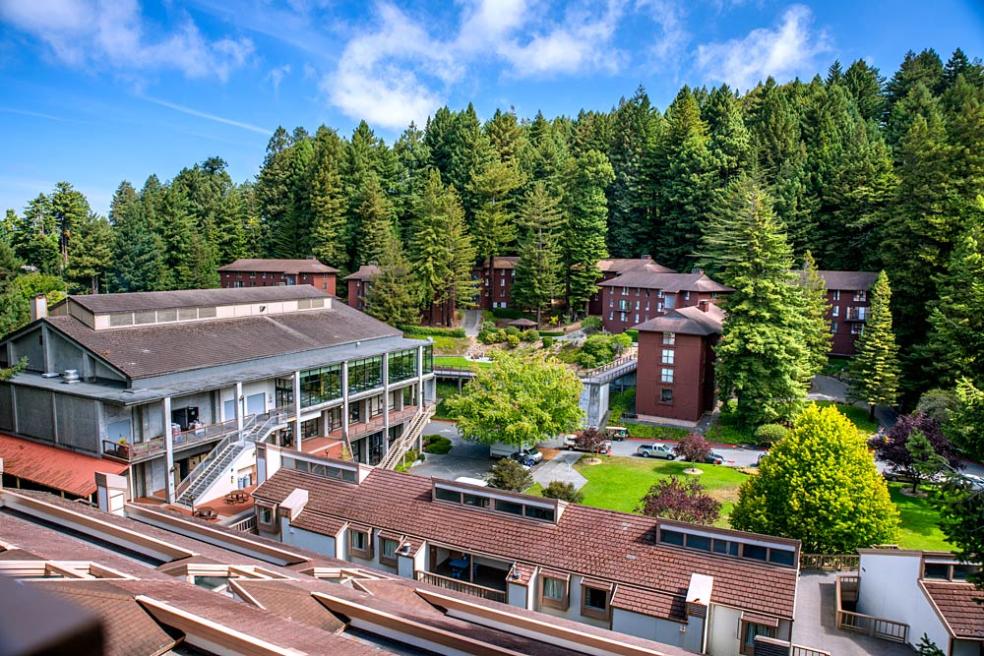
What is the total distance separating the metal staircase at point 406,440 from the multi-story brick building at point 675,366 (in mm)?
17055

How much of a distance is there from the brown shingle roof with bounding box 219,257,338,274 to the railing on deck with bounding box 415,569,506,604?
55.6 m

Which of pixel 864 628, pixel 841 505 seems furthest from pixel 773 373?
pixel 864 628

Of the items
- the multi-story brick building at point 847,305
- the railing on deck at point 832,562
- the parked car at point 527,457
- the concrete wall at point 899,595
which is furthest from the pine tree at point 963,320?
the parked car at point 527,457

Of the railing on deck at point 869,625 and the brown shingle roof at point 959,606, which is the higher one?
the brown shingle roof at point 959,606

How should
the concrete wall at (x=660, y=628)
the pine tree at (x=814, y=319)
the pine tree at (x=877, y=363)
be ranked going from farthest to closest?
the pine tree at (x=814, y=319) → the pine tree at (x=877, y=363) → the concrete wall at (x=660, y=628)

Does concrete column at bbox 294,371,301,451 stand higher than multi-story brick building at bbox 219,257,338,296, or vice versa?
multi-story brick building at bbox 219,257,338,296

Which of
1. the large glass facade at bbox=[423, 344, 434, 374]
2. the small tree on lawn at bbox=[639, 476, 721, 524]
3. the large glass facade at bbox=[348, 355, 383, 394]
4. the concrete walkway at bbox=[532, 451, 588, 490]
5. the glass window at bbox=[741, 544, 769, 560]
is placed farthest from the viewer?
the large glass facade at bbox=[423, 344, 434, 374]

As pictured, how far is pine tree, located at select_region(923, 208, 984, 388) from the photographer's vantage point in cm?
4519

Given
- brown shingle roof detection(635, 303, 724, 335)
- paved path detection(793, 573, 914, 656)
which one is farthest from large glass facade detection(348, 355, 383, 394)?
paved path detection(793, 573, 914, 656)

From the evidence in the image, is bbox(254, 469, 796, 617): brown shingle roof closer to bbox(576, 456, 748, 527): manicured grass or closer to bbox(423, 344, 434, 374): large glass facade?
bbox(576, 456, 748, 527): manicured grass

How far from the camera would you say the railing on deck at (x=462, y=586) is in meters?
21.4

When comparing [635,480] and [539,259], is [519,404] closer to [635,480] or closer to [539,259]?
[635,480]

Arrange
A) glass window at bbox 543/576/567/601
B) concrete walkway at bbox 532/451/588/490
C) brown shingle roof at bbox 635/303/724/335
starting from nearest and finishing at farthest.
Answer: glass window at bbox 543/576/567/601
concrete walkway at bbox 532/451/588/490
brown shingle roof at bbox 635/303/724/335

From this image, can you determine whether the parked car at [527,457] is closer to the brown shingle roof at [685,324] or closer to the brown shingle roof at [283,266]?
the brown shingle roof at [685,324]
